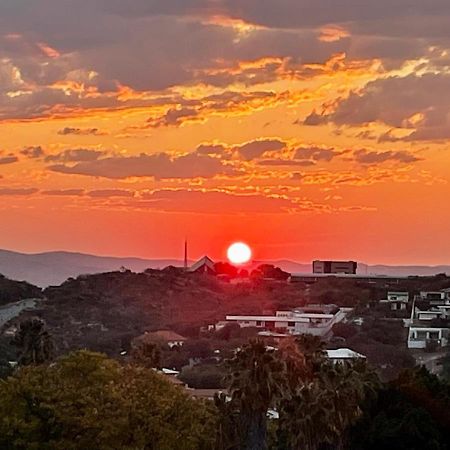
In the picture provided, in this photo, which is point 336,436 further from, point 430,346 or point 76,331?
point 76,331

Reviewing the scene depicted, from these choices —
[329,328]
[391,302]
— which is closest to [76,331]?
[329,328]

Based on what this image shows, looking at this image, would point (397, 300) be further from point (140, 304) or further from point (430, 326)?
point (140, 304)

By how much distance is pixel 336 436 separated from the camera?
4478 cm

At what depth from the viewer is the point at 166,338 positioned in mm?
108000

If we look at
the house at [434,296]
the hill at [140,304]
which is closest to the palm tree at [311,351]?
the hill at [140,304]

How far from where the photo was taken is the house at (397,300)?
129375 mm

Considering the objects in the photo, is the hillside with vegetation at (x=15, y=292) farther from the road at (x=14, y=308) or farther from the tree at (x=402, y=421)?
the tree at (x=402, y=421)

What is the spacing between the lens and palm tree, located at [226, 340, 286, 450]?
140ft

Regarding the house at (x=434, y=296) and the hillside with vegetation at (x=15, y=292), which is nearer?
the house at (x=434, y=296)

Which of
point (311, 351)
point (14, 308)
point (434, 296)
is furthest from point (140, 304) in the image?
point (311, 351)

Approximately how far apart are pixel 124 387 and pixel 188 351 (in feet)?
175

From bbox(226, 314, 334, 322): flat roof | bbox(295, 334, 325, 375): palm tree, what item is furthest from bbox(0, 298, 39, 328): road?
bbox(295, 334, 325, 375): palm tree

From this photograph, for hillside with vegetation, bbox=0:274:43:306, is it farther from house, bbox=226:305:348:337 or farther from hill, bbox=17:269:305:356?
house, bbox=226:305:348:337

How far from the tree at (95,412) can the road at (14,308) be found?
69.9m
